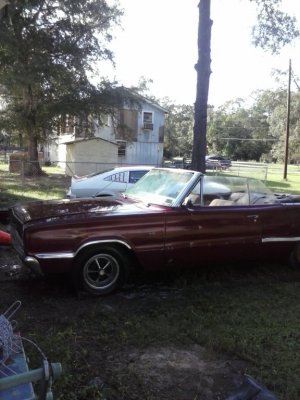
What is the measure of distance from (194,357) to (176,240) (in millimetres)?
1781

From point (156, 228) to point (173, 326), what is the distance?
1.27 meters

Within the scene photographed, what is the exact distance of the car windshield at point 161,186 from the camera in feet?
18.6

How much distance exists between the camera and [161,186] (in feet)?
19.7

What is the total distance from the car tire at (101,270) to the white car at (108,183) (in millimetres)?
6606

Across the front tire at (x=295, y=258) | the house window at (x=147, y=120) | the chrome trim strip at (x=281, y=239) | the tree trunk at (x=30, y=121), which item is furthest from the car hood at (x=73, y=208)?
the house window at (x=147, y=120)

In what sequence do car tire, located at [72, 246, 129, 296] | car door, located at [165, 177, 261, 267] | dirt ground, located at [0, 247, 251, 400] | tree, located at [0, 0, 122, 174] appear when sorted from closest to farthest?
dirt ground, located at [0, 247, 251, 400]
car tire, located at [72, 246, 129, 296]
car door, located at [165, 177, 261, 267]
tree, located at [0, 0, 122, 174]

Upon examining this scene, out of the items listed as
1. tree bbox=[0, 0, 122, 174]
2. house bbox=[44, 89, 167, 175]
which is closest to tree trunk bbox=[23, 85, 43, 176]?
tree bbox=[0, 0, 122, 174]

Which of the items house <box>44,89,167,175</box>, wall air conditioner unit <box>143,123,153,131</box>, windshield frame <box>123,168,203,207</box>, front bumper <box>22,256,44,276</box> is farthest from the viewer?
wall air conditioner unit <box>143,123,153,131</box>

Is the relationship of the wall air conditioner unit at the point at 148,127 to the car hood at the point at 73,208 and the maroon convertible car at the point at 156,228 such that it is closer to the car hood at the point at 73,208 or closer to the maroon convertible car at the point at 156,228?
the maroon convertible car at the point at 156,228

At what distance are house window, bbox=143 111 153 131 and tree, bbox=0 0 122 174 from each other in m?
13.2

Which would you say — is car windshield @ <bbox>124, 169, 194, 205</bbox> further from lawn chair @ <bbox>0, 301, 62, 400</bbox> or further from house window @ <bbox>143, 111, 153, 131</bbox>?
house window @ <bbox>143, 111, 153, 131</bbox>

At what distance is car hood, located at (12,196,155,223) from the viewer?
507 centimetres

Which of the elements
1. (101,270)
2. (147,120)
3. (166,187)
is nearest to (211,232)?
(166,187)

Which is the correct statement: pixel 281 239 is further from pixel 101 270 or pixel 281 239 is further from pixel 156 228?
pixel 101 270
